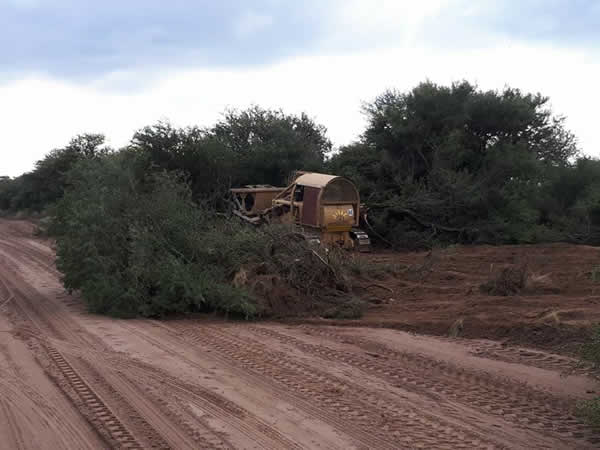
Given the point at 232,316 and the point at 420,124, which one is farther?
the point at 420,124

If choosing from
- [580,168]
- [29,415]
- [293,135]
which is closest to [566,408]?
[29,415]

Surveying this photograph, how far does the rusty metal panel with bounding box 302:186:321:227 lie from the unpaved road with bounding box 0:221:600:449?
9.12m

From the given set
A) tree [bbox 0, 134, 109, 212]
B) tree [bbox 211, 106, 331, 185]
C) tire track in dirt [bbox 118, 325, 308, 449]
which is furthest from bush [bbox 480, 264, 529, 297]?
tree [bbox 0, 134, 109, 212]

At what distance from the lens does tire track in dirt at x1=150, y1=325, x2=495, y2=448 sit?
654 cm

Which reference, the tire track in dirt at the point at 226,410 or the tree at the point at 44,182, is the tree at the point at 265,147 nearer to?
the tree at the point at 44,182

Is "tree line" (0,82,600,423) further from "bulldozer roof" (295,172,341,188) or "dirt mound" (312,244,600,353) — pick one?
"bulldozer roof" (295,172,341,188)

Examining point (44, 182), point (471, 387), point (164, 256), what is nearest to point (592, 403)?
point (471, 387)

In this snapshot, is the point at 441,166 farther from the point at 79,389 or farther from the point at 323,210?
the point at 79,389

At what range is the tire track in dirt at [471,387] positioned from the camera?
7.04 metres

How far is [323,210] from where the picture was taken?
21281 mm

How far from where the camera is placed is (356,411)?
739cm

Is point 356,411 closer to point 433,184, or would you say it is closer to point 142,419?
point 142,419

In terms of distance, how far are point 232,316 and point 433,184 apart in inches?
563

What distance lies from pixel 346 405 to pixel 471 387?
1672 millimetres
